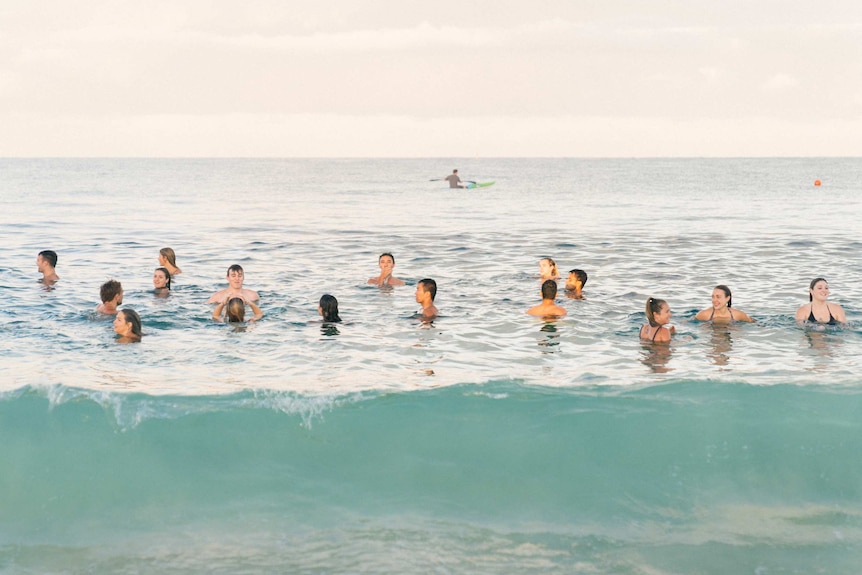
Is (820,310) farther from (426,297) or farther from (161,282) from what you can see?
(161,282)

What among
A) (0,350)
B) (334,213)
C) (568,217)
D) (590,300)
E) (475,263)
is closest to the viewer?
(0,350)

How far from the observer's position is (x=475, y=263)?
2438 cm

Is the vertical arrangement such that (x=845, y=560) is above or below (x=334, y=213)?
below

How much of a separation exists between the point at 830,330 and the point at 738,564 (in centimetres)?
799

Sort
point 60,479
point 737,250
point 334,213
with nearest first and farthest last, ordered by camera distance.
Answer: point 60,479 < point 737,250 < point 334,213

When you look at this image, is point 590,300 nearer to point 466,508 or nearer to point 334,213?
point 466,508

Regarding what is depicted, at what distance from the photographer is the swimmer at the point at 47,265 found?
19.7 m

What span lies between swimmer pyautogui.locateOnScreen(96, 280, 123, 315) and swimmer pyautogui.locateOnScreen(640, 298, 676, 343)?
30.5 ft

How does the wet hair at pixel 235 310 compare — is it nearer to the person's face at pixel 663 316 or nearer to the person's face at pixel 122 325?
the person's face at pixel 122 325

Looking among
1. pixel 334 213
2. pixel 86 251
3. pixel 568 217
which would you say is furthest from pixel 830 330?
pixel 334 213

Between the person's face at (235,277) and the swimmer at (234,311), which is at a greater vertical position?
the person's face at (235,277)


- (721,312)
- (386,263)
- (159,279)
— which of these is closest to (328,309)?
(386,263)

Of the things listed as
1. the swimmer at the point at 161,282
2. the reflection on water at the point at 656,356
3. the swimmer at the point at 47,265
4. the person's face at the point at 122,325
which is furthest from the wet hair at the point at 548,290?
the swimmer at the point at 47,265

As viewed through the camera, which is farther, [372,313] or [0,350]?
[372,313]
